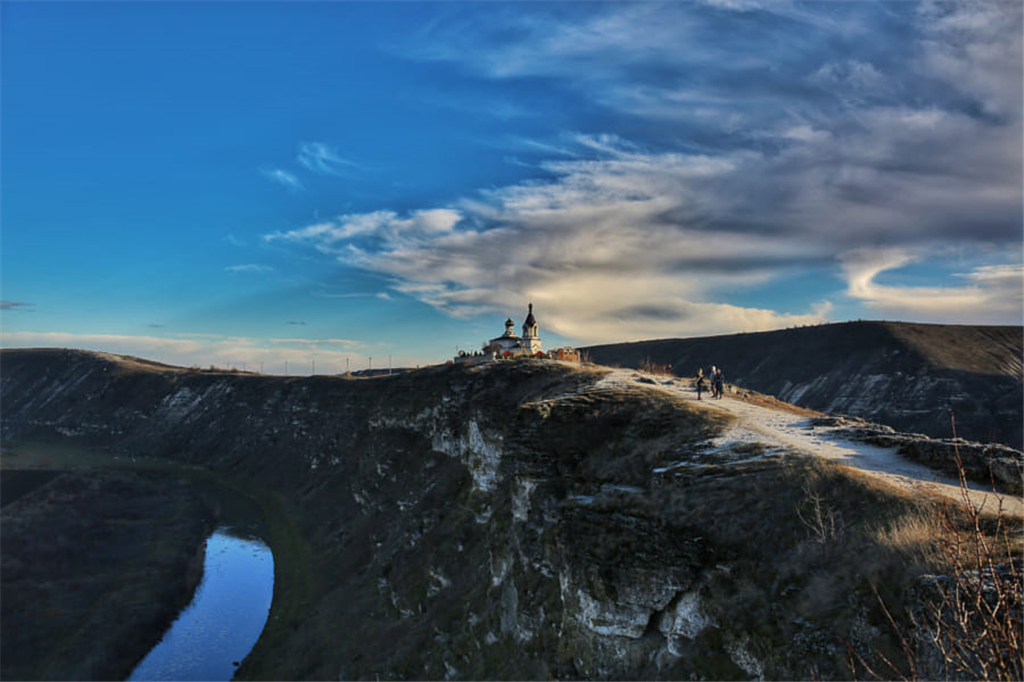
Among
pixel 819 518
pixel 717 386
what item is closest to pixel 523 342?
pixel 717 386

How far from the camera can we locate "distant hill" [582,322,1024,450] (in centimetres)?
7112

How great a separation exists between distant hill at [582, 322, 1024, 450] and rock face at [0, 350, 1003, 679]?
2325 inches

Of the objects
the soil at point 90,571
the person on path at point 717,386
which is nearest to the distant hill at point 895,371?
the person on path at point 717,386

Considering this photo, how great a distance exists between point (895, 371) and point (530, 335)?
189ft

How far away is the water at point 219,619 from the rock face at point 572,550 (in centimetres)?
317

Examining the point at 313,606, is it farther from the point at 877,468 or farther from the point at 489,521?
the point at 877,468

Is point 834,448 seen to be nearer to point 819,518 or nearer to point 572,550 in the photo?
point 819,518

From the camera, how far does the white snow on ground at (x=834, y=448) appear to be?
58.1ft

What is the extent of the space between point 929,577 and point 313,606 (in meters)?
44.1

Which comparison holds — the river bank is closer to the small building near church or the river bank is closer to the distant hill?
the small building near church

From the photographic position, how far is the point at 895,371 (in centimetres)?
8369

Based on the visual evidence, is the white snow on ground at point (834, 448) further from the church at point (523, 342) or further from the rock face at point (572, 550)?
the church at point (523, 342)

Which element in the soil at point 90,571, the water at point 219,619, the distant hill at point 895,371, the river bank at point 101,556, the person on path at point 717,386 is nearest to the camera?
the person on path at point 717,386

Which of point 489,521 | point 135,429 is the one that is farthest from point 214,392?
point 489,521
